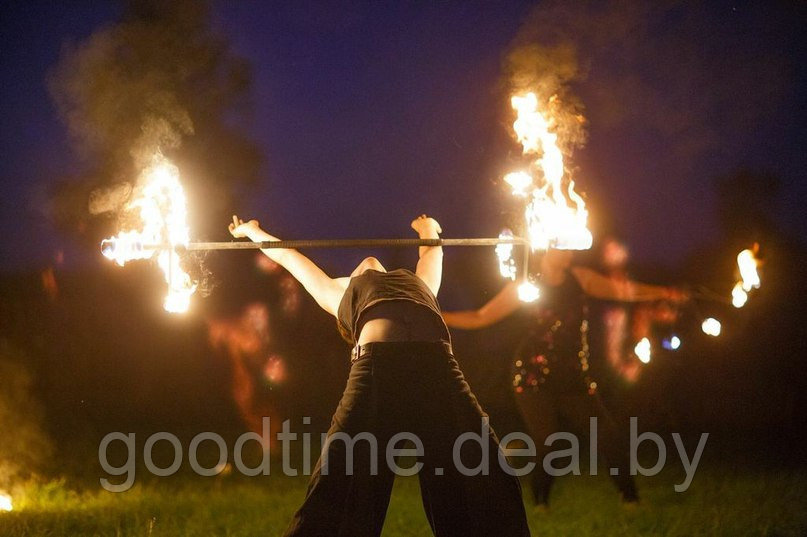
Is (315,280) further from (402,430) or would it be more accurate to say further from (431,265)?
(402,430)

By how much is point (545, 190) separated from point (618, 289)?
4.39 feet

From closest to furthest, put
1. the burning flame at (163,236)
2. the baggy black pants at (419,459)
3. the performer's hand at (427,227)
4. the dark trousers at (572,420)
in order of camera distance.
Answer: the baggy black pants at (419,459)
the burning flame at (163,236)
the performer's hand at (427,227)
the dark trousers at (572,420)

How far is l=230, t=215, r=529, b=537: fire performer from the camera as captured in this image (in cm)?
303

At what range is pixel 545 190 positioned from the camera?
474cm

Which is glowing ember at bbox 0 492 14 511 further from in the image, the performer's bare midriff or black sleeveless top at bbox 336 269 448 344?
the performer's bare midriff

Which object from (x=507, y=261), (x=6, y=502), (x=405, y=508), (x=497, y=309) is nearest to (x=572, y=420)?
(x=497, y=309)

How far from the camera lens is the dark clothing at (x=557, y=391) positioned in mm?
5336

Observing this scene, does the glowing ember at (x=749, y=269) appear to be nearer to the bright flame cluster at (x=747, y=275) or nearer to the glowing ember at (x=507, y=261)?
the bright flame cluster at (x=747, y=275)

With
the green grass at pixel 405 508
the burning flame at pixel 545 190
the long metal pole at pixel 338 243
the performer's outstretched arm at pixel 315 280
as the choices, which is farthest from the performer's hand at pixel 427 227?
the green grass at pixel 405 508

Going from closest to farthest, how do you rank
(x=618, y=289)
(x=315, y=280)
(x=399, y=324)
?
(x=399, y=324)
(x=315, y=280)
(x=618, y=289)

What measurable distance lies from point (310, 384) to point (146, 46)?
6.04 metres

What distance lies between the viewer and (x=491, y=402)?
11.7m

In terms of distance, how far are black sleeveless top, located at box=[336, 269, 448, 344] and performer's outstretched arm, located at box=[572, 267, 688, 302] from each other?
2250 mm

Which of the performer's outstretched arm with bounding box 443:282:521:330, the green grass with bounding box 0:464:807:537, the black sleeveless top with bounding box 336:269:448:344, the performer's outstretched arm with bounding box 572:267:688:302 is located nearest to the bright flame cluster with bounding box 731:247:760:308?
the performer's outstretched arm with bounding box 572:267:688:302
